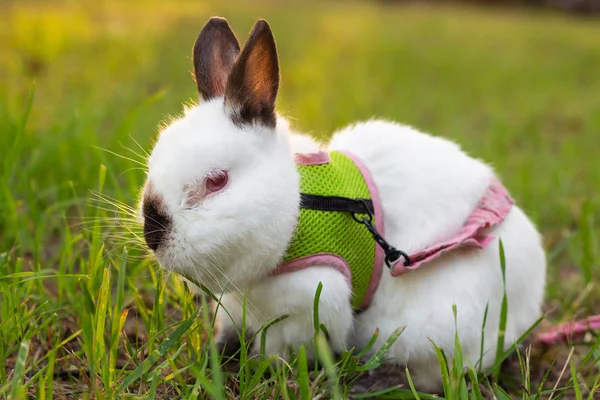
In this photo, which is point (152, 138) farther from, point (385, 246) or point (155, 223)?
point (385, 246)

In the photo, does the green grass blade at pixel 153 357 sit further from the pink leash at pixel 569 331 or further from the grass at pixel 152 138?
the pink leash at pixel 569 331

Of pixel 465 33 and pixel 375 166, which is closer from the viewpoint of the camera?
pixel 375 166

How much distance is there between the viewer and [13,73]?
469 centimetres

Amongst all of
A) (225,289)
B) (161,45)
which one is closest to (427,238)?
(225,289)

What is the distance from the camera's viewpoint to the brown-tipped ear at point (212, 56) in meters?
2.01

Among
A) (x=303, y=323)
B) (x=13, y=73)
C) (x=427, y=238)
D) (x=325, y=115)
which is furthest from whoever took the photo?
(x=325, y=115)

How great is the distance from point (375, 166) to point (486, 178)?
1.31 ft

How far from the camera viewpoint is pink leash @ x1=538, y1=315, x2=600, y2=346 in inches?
91.5

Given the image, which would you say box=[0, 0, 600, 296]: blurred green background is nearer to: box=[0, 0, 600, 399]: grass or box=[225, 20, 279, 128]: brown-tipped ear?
box=[0, 0, 600, 399]: grass

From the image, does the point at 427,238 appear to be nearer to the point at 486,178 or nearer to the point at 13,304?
the point at 486,178

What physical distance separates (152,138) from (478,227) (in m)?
1.77

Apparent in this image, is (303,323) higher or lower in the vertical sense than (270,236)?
lower

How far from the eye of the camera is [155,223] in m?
1.79

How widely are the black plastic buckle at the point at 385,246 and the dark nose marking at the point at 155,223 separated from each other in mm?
585
